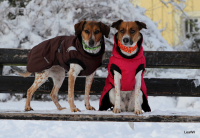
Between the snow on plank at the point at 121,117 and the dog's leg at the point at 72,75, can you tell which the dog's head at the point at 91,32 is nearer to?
the dog's leg at the point at 72,75

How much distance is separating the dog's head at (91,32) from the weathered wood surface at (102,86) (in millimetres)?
1026

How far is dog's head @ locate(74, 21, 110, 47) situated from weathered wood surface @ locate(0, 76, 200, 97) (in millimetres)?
1026

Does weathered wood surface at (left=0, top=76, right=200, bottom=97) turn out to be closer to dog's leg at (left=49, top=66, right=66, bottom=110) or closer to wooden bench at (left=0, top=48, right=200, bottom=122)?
wooden bench at (left=0, top=48, right=200, bottom=122)

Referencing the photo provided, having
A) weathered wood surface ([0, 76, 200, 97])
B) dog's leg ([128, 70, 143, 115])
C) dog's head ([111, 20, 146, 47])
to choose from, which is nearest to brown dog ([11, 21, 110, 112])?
dog's head ([111, 20, 146, 47])

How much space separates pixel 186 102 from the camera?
→ 184 inches

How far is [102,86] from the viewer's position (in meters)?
3.40

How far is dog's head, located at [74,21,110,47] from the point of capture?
2426 millimetres

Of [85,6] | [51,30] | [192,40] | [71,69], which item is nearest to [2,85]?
[71,69]

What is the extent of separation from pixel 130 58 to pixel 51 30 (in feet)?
9.26

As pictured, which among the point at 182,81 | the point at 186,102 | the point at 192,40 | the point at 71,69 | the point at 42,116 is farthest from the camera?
the point at 192,40

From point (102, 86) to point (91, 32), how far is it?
1125 mm

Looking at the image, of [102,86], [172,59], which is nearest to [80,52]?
[102,86]

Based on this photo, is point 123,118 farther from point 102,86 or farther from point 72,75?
point 102,86

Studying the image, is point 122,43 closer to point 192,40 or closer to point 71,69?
point 71,69
